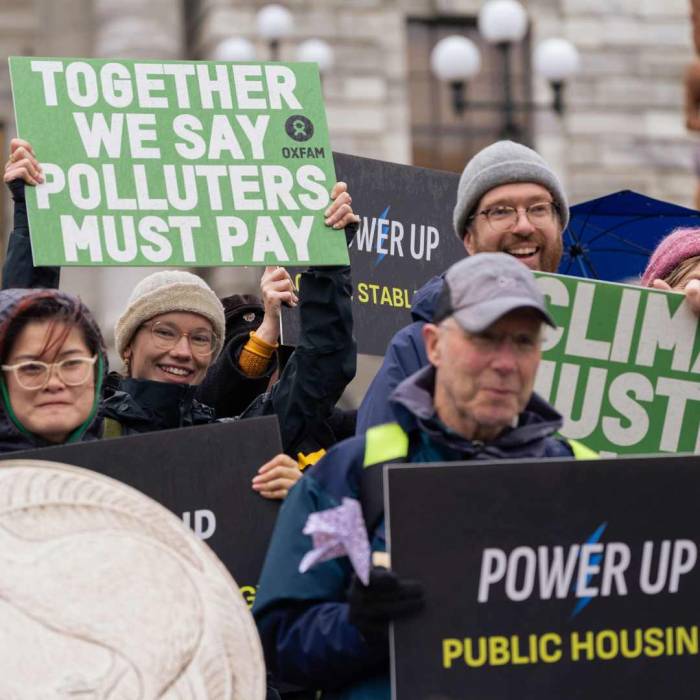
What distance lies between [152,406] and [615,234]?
1.78 meters

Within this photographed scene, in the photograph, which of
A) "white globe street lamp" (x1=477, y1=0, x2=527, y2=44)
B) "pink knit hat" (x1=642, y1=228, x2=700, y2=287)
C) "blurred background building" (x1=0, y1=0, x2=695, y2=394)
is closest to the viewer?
"pink knit hat" (x1=642, y1=228, x2=700, y2=287)

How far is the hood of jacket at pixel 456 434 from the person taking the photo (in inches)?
153

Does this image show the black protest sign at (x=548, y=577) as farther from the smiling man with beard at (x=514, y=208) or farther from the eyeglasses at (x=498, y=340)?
the smiling man with beard at (x=514, y=208)

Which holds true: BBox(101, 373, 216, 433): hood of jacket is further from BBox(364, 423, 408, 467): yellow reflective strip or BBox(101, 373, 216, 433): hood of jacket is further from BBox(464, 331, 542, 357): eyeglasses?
BBox(464, 331, 542, 357): eyeglasses

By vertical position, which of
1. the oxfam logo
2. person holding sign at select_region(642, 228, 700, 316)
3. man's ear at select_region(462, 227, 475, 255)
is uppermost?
the oxfam logo

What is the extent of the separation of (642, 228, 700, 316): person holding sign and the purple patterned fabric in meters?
1.60

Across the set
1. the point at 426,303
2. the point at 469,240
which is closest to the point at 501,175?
the point at 469,240

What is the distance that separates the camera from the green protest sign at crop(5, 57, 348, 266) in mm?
5129

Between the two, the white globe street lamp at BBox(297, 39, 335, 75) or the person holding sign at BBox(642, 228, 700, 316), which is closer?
the person holding sign at BBox(642, 228, 700, 316)

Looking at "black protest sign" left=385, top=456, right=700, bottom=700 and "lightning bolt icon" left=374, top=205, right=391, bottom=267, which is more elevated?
"lightning bolt icon" left=374, top=205, right=391, bottom=267

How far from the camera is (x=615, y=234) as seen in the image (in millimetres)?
6230

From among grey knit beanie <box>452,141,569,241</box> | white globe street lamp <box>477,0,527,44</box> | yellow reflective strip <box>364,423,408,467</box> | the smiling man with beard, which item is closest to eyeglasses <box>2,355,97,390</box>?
yellow reflective strip <box>364,423,408,467</box>

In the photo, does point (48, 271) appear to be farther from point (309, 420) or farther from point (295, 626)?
point (295, 626)

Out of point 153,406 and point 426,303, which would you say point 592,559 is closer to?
point 426,303
